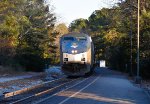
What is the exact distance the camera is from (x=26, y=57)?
227ft

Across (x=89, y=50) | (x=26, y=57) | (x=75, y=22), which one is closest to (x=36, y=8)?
(x=26, y=57)

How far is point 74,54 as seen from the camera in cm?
4619

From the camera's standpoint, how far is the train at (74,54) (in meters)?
46.2

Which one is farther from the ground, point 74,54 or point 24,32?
point 24,32

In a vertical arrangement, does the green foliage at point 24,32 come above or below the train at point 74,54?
above

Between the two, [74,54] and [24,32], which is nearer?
[74,54]

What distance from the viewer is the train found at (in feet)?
152

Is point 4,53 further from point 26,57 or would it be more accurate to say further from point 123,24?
point 123,24

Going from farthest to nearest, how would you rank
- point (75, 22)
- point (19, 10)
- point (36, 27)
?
1. point (75, 22)
2. point (36, 27)
3. point (19, 10)

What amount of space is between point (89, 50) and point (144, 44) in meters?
5.85

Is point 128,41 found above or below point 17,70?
above

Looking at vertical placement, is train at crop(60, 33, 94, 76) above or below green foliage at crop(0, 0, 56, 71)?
below

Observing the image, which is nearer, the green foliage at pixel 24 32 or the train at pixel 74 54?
the train at pixel 74 54

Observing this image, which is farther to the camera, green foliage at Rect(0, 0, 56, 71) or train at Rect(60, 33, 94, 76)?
green foliage at Rect(0, 0, 56, 71)
